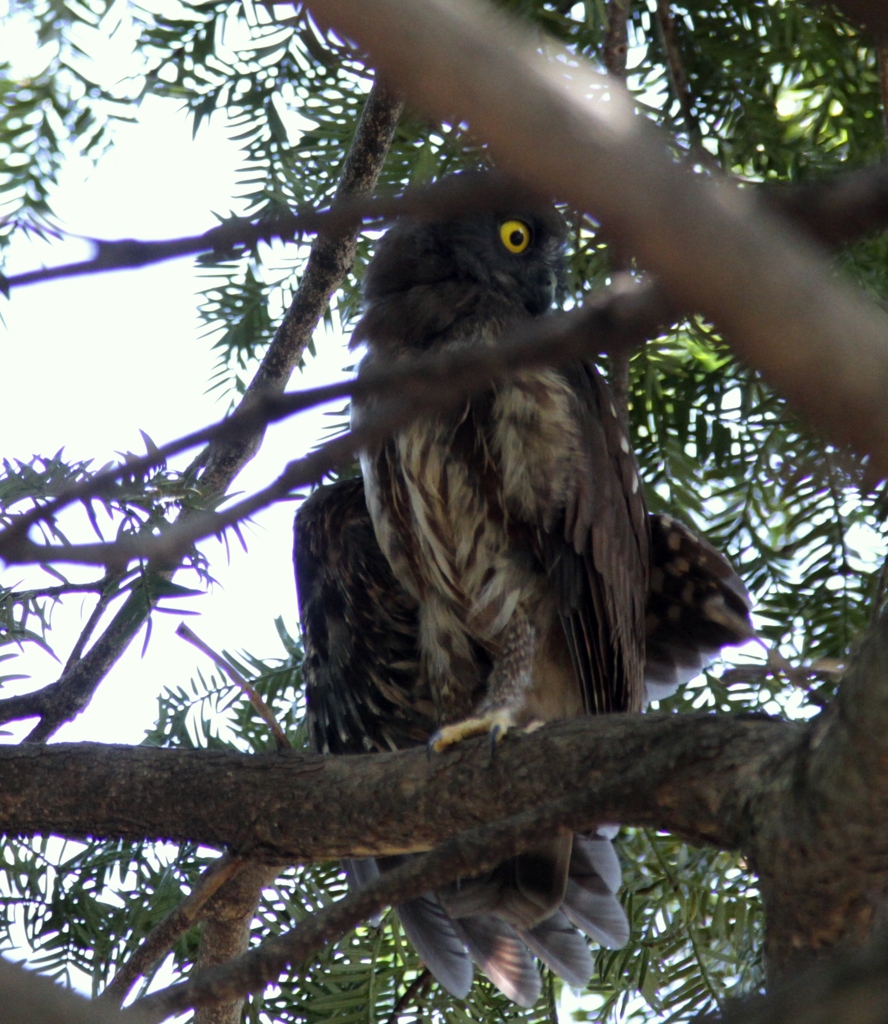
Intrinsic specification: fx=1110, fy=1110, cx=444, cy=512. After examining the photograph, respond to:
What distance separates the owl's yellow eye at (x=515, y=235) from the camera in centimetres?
357

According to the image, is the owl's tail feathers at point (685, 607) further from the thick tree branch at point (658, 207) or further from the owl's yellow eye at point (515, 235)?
the thick tree branch at point (658, 207)

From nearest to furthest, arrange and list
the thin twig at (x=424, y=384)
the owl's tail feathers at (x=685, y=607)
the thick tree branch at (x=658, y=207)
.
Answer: the thick tree branch at (x=658, y=207) < the thin twig at (x=424, y=384) < the owl's tail feathers at (x=685, y=607)

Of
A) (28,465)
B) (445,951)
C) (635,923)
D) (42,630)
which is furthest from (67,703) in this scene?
(635,923)

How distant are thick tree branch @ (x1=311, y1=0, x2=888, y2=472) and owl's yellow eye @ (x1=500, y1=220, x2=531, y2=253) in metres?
3.06

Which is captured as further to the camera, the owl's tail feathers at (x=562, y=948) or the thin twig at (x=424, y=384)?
the owl's tail feathers at (x=562, y=948)

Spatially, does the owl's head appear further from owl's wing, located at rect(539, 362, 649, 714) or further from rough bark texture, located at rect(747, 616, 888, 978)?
rough bark texture, located at rect(747, 616, 888, 978)

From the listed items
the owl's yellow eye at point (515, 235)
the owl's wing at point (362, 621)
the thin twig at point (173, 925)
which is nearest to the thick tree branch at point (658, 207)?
the thin twig at point (173, 925)

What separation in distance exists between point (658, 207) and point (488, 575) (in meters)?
2.61

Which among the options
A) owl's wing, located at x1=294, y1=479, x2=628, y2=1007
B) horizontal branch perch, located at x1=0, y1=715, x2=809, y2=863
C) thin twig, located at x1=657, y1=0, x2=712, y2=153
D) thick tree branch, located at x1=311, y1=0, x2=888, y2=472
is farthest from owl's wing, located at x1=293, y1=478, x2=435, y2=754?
thick tree branch, located at x1=311, y1=0, x2=888, y2=472

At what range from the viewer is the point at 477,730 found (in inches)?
102

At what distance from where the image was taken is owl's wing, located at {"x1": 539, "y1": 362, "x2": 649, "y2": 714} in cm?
295

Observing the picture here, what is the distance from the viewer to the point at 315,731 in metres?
3.24

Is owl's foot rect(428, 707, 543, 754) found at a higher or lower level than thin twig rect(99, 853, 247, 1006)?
higher

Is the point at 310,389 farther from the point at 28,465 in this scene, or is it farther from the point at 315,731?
the point at 315,731
